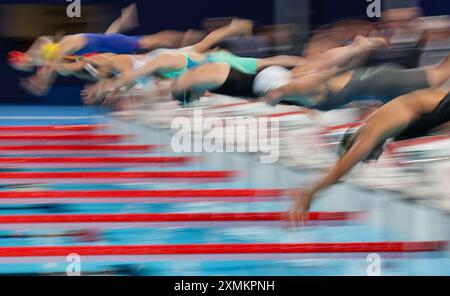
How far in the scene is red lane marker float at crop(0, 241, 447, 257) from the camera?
2672mm

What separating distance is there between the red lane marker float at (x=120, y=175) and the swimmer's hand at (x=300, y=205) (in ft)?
1.44

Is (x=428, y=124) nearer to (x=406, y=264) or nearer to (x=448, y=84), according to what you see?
(x=448, y=84)

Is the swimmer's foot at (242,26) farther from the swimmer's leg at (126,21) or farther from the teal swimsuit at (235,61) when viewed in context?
the swimmer's leg at (126,21)

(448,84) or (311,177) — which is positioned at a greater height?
(448,84)

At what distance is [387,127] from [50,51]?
1.06 m

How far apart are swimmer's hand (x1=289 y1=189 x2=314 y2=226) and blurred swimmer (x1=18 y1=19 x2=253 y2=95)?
49 centimetres

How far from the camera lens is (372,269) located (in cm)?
263

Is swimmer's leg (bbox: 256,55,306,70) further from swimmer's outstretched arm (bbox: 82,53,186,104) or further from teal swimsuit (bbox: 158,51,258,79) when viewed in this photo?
swimmer's outstretched arm (bbox: 82,53,186,104)

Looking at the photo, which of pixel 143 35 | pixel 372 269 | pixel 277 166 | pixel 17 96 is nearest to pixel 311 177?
pixel 277 166

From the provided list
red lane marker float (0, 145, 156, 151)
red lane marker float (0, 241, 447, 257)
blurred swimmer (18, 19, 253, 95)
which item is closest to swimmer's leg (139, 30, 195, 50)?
blurred swimmer (18, 19, 253, 95)

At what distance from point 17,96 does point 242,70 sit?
864 millimetres

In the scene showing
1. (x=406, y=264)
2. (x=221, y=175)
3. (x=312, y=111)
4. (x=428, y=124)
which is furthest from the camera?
(x=221, y=175)

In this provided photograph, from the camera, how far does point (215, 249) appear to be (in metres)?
2.75

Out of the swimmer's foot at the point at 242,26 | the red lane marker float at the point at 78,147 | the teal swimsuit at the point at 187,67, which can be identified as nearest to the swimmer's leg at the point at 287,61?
the swimmer's foot at the point at 242,26
